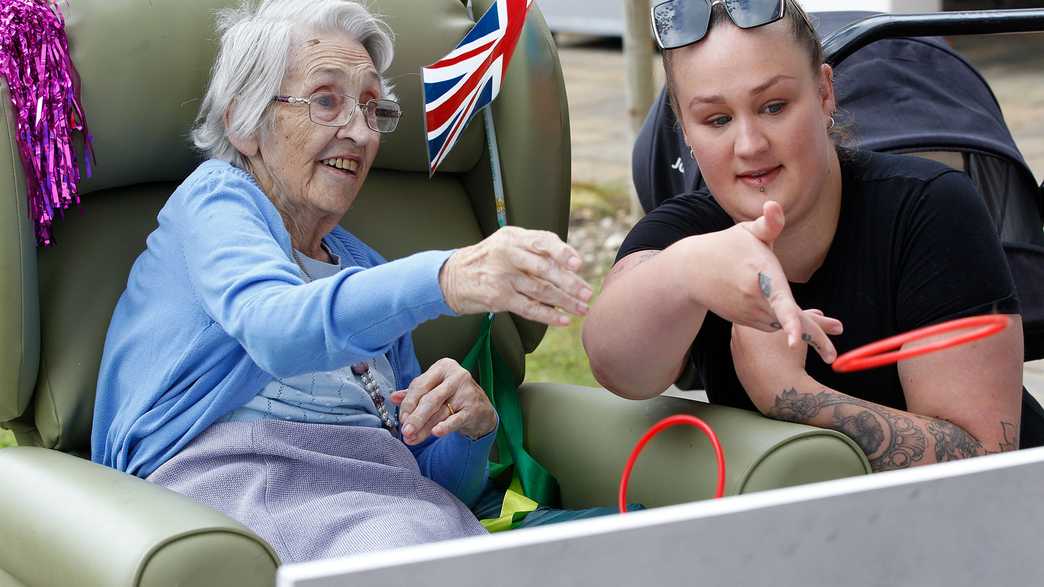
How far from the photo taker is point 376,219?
2.30 m

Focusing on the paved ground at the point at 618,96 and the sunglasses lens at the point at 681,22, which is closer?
the sunglasses lens at the point at 681,22

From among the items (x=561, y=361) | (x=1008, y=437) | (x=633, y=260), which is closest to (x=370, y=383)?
(x=633, y=260)

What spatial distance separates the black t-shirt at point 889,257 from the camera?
1.78 metres

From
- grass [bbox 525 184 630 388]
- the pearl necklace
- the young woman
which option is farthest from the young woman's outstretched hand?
grass [bbox 525 184 630 388]

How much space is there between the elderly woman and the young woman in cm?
34

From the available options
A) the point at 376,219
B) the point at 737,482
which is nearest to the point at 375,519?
the point at 737,482

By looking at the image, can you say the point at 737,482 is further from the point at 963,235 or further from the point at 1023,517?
the point at 1023,517

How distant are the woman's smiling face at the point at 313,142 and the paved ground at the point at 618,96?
349 cm

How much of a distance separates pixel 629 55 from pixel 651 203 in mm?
1226

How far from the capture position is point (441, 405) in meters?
1.90

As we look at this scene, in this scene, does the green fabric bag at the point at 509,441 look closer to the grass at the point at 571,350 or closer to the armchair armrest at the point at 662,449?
the armchair armrest at the point at 662,449

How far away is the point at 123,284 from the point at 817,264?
106 cm

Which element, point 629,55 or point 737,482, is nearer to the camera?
point 737,482

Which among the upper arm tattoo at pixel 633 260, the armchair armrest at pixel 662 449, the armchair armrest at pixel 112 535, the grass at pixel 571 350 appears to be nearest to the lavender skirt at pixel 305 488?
the armchair armrest at pixel 112 535
